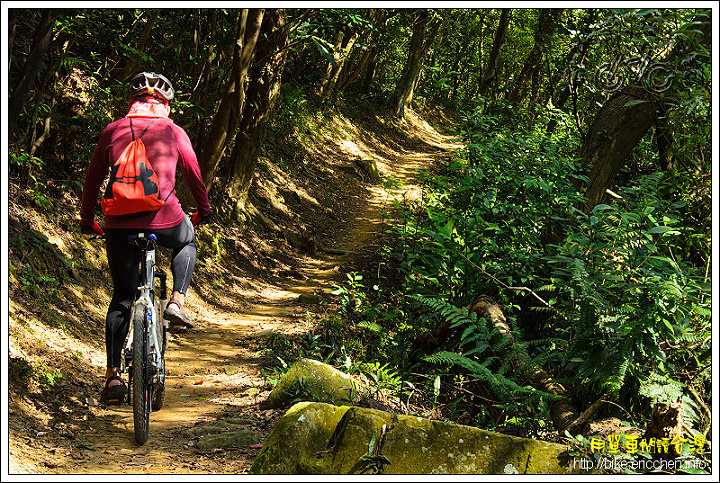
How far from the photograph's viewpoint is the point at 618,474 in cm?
287

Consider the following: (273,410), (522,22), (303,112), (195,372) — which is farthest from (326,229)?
(522,22)

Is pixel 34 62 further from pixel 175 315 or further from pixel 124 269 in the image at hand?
pixel 175 315

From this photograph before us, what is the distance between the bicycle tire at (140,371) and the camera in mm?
3773

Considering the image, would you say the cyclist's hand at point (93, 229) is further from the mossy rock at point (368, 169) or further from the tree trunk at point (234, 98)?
the mossy rock at point (368, 169)

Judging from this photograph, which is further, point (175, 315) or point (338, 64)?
point (338, 64)

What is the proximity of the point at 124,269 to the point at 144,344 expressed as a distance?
539mm

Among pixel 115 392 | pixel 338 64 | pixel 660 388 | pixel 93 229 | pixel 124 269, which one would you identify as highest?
pixel 338 64

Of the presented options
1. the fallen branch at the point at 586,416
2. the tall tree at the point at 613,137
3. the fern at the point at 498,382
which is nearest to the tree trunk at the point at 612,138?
the tall tree at the point at 613,137

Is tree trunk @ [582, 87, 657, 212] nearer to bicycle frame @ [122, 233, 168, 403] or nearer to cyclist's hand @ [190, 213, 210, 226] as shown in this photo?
cyclist's hand @ [190, 213, 210, 226]

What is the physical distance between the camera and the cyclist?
3770 millimetres

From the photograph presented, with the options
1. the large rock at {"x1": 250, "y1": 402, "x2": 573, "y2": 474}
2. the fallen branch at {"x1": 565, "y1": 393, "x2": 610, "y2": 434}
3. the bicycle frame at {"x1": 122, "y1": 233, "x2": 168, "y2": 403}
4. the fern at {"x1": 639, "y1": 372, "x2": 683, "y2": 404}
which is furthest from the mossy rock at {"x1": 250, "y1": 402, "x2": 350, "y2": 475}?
Result: the fern at {"x1": 639, "y1": 372, "x2": 683, "y2": 404}

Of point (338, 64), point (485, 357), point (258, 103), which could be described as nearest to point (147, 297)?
point (485, 357)

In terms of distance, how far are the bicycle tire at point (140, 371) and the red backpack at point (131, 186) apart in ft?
2.24

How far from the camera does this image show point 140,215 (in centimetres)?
374
